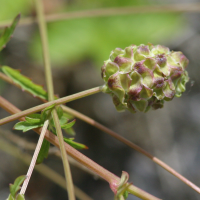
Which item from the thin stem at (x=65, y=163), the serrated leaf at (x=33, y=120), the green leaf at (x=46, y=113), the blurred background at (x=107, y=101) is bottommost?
the thin stem at (x=65, y=163)

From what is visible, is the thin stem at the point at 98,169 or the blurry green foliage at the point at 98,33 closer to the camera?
the thin stem at the point at 98,169

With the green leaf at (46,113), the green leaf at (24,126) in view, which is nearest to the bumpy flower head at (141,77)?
the green leaf at (46,113)

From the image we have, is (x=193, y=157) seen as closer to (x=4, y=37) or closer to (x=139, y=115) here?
(x=139, y=115)

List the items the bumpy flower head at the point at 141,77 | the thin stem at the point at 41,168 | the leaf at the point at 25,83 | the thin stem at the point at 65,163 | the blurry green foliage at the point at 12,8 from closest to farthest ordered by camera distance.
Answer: the thin stem at the point at 65,163, the bumpy flower head at the point at 141,77, the leaf at the point at 25,83, the thin stem at the point at 41,168, the blurry green foliage at the point at 12,8

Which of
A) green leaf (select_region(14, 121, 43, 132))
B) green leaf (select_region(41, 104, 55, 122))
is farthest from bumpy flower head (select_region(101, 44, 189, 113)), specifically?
green leaf (select_region(14, 121, 43, 132))

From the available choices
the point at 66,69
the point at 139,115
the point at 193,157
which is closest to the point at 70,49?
the point at 66,69

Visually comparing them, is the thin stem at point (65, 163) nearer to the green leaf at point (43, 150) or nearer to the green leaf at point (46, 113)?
the green leaf at point (46, 113)
